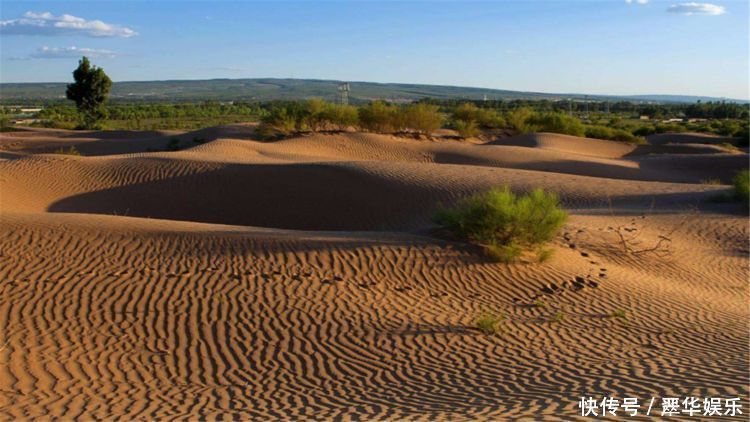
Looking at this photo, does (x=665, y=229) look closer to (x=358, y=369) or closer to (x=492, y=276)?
(x=492, y=276)

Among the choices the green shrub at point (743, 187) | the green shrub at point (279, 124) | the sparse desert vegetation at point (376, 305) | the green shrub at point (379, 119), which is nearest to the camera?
the sparse desert vegetation at point (376, 305)

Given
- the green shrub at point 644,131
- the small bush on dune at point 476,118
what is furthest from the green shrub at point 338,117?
the green shrub at point 644,131

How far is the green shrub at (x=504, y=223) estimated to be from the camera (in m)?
13.2

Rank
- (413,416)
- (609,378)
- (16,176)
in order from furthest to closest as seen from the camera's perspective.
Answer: (16,176) < (609,378) < (413,416)

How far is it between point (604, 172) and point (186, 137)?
22950 millimetres

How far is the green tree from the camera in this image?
62906 millimetres

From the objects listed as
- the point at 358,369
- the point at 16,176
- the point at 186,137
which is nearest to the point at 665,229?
the point at 358,369

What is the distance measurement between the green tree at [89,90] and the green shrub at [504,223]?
54395 mm

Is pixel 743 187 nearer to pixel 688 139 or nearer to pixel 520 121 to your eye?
pixel 520 121

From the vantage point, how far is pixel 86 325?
30.2 feet

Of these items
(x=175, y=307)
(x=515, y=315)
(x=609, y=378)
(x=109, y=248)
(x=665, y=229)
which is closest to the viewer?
(x=609, y=378)

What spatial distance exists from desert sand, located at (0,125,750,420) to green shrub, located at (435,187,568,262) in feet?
1.21

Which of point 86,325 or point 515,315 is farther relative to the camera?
point 515,315

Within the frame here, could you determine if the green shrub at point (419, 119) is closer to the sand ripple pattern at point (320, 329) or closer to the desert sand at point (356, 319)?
the desert sand at point (356, 319)
